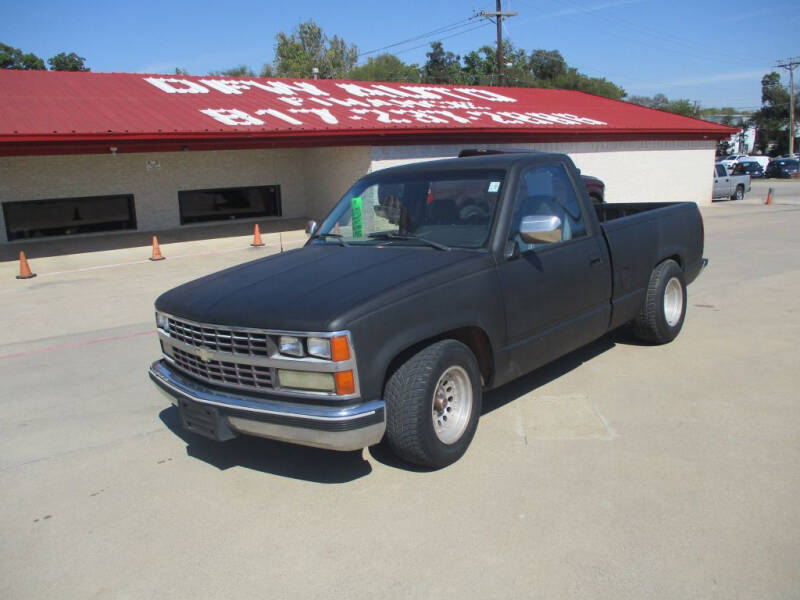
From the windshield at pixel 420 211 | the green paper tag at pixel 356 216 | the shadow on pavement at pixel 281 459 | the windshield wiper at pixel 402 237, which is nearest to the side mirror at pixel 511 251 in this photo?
the windshield at pixel 420 211

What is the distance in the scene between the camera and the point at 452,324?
3922mm

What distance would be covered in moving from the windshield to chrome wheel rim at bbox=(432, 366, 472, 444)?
896 millimetres

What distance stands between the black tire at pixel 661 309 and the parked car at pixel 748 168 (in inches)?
1001

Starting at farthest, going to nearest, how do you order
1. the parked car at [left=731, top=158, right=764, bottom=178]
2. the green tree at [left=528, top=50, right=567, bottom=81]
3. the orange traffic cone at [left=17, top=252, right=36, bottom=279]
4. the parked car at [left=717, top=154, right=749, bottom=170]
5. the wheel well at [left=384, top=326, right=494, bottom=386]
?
the green tree at [left=528, top=50, right=567, bottom=81] < the parked car at [left=717, top=154, right=749, bottom=170] < the parked car at [left=731, top=158, right=764, bottom=178] < the orange traffic cone at [left=17, top=252, right=36, bottom=279] < the wheel well at [left=384, top=326, right=494, bottom=386]

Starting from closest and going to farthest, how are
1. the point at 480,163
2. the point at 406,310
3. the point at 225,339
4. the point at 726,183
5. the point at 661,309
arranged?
the point at 406,310, the point at 225,339, the point at 480,163, the point at 661,309, the point at 726,183

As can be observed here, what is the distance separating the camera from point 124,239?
59.0 ft

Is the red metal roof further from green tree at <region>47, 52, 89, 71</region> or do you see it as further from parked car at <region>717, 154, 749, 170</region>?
green tree at <region>47, 52, 89, 71</region>

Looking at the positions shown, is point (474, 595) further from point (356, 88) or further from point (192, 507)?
point (356, 88)

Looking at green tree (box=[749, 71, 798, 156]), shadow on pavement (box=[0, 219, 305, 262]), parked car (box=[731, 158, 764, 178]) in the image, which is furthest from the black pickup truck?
green tree (box=[749, 71, 798, 156])

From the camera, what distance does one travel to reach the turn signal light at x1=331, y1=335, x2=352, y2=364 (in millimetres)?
3387

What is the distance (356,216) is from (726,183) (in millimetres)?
26863

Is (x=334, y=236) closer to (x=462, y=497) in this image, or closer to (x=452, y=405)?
(x=452, y=405)

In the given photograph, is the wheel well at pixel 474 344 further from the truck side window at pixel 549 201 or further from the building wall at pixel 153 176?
the building wall at pixel 153 176

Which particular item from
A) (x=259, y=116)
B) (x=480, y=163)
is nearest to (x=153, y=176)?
(x=259, y=116)
